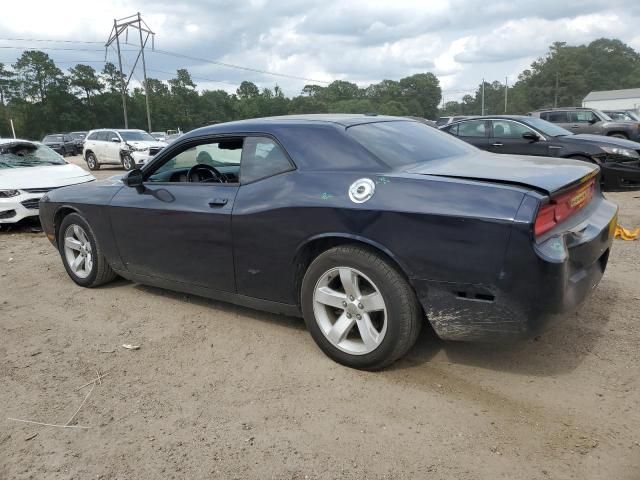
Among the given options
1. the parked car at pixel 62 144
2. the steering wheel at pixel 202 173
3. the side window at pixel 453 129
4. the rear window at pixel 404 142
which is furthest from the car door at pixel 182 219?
the parked car at pixel 62 144

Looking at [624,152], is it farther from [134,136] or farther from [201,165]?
[134,136]

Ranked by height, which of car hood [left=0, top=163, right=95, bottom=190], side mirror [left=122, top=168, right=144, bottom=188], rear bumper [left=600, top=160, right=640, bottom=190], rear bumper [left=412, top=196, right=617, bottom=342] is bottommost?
rear bumper [left=600, top=160, right=640, bottom=190]

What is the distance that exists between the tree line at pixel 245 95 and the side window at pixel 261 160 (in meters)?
43.0

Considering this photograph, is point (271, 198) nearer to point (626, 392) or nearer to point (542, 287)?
point (542, 287)

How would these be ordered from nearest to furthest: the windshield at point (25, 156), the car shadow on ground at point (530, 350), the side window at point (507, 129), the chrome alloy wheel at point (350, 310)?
the chrome alloy wheel at point (350, 310) → the car shadow on ground at point (530, 350) → the windshield at point (25, 156) → the side window at point (507, 129)

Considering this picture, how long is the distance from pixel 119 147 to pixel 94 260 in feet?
50.9

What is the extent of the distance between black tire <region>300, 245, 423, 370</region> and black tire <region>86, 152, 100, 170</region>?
19.6m

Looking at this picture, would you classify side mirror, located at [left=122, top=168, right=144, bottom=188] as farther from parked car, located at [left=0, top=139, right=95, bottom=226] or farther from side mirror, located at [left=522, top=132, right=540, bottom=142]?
side mirror, located at [left=522, top=132, right=540, bottom=142]

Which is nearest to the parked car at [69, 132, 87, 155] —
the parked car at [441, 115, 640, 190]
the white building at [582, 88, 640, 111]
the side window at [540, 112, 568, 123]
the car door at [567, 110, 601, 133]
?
the side window at [540, 112, 568, 123]

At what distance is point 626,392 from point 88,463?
2.80m

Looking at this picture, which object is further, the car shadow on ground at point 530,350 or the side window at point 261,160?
the side window at point 261,160

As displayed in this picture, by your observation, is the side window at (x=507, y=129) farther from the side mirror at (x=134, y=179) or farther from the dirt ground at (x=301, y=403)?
the side mirror at (x=134, y=179)

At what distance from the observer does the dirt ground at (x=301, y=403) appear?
238 cm

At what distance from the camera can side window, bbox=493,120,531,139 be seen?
33.4 ft
